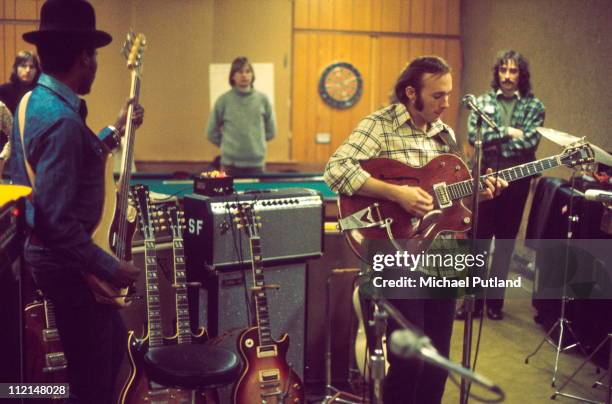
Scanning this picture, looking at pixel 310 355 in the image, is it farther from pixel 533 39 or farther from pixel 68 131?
pixel 533 39

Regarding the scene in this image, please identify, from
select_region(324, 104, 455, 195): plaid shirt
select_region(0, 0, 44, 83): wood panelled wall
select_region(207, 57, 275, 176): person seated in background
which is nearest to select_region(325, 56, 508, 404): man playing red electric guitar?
select_region(324, 104, 455, 195): plaid shirt

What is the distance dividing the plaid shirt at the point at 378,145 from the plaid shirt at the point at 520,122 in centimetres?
225

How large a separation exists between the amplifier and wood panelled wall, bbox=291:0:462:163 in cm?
450

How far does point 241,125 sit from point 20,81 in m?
2.13

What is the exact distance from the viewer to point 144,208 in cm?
354

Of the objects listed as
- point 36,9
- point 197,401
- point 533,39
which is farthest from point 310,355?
point 36,9

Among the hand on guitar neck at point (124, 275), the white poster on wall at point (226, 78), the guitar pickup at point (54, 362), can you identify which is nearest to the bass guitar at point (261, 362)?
the guitar pickup at point (54, 362)

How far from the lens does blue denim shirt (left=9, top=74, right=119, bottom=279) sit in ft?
7.41

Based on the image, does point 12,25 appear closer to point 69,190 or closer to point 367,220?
point 367,220

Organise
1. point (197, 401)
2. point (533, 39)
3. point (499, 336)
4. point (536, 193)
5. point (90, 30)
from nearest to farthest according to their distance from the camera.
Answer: point (90, 30) < point (197, 401) < point (499, 336) < point (536, 193) < point (533, 39)

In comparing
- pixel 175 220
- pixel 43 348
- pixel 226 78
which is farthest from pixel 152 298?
pixel 226 78

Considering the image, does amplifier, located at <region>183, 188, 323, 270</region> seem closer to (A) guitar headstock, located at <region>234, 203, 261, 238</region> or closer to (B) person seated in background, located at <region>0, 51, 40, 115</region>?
(A) guitar headstock, located at <region>234, 203, 261, 238</region>

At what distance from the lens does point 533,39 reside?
6.86 m

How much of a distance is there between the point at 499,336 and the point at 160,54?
4686mm
